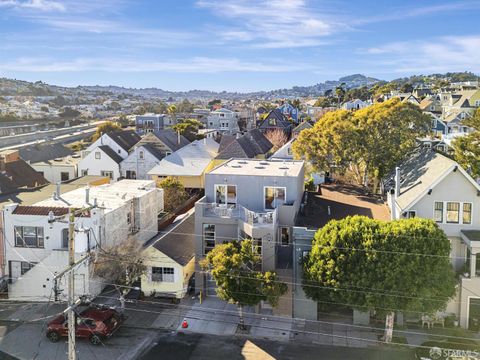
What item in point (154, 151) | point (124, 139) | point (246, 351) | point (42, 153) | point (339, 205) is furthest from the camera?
point (124, 139)

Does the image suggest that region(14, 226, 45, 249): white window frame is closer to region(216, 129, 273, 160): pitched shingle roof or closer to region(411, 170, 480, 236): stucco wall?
region(411, 170, 480, 236): stucco wall

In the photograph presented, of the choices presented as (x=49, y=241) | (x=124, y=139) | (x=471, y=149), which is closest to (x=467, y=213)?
(x=471, y=149)

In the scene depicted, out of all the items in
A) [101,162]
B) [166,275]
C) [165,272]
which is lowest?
[166,275]

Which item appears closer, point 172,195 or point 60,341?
point 60,341

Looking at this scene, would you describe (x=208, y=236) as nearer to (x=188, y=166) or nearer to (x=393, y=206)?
(x=393, y=206)

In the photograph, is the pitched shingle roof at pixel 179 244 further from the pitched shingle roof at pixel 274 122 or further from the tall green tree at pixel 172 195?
the pitched shingle roof at pixel 274 122
